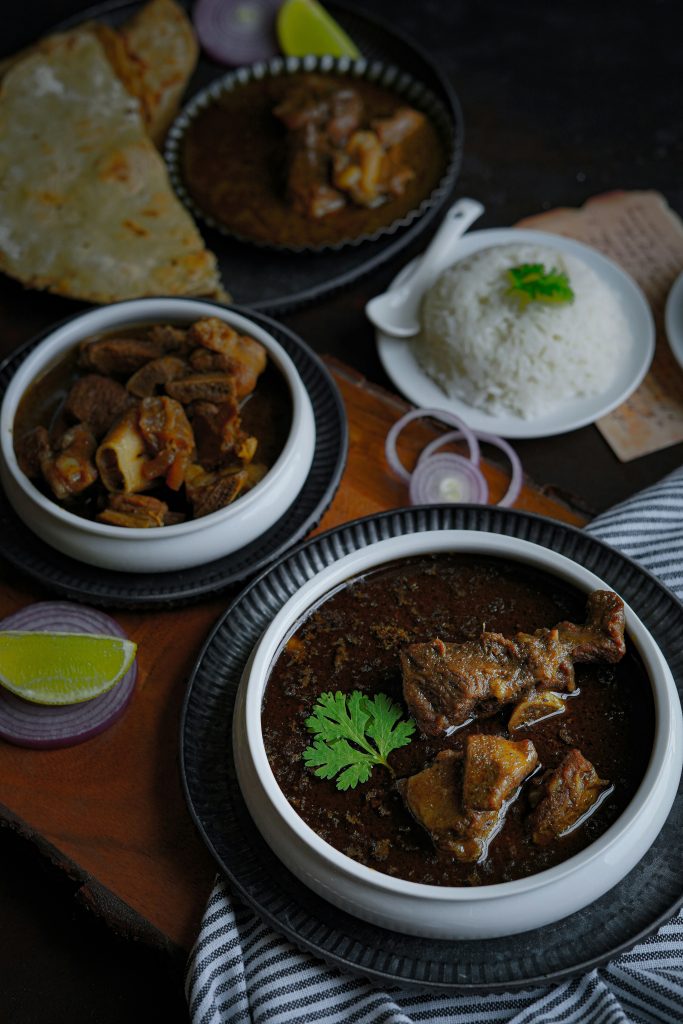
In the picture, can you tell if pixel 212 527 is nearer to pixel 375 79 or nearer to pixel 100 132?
pixel 100 132

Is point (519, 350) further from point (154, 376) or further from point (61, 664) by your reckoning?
point (61, 664)

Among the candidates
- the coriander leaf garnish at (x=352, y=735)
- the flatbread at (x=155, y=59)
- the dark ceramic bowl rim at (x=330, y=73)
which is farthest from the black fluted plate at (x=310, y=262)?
the coriander leaf garnish at (x=352, y=735)

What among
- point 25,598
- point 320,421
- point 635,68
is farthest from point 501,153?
point 25,598

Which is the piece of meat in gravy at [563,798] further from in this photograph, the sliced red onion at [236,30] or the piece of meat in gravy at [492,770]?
the sliced red onion at [236,30]

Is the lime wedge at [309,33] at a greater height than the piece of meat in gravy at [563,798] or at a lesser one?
greater

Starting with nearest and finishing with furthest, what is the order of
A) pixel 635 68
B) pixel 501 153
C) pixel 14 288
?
pixel 14 288 → pixel 501 153 → pixel 635 68

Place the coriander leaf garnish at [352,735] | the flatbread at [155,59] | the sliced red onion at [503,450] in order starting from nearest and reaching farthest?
the coriander leaf garnish at [352,735] < the sliced red onion at [503,450] < the flatbread at [155,59]

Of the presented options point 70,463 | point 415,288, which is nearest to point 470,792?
point 70,463
